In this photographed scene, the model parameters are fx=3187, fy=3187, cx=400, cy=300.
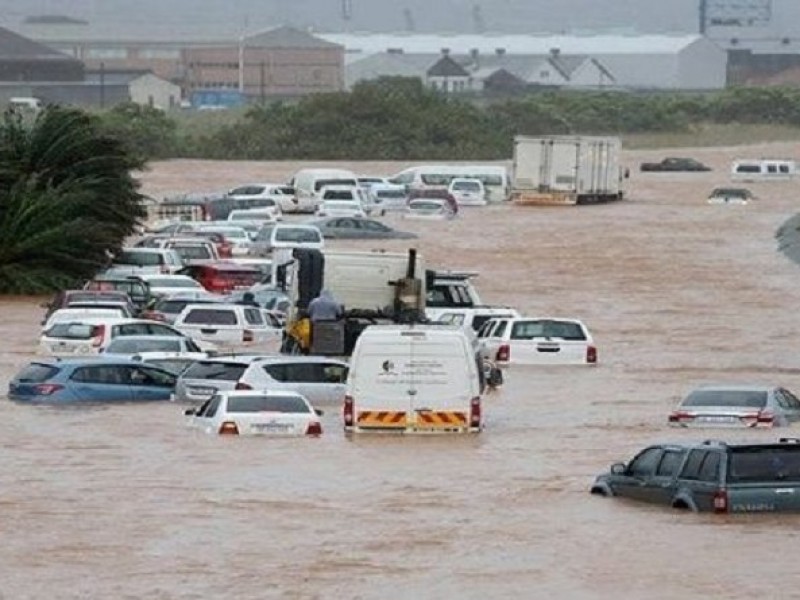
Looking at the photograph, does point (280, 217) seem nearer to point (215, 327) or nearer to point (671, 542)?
point (215, 327)

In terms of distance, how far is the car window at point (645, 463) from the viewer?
31.6 metres

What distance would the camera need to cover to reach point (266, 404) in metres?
38.1

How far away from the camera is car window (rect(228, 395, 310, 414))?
124 ft

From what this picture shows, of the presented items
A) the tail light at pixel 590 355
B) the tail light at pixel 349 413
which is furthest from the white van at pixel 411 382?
the tail light at pixel 590 355

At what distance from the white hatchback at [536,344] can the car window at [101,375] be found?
8.35 m

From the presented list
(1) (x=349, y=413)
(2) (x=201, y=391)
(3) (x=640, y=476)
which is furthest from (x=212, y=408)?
(3) (x=640, y=476)

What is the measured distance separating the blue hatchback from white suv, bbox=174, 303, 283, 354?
8.79m

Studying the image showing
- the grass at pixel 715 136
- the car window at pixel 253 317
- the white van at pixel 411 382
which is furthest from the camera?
the grass at pixel 715 136

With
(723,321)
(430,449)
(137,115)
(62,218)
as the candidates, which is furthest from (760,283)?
(137,115)

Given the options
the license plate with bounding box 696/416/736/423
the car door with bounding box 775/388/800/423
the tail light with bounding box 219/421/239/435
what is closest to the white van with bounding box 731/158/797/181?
the car door with bounding box 775/388/800/423

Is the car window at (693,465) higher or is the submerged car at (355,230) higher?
the car window at (693,465)

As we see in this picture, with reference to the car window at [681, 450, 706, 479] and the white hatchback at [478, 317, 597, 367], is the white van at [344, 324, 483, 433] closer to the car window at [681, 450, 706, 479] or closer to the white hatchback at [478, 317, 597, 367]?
the car window at [681, 450, 706, 479]

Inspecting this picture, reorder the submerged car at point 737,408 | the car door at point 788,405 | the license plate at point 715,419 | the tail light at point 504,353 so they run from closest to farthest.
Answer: the submerged car at point 737,408, the license plate at point 715,419, the car door at point 788,405, the tail light at point 504,353

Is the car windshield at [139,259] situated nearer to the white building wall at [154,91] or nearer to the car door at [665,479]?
the car door at [665,479]
